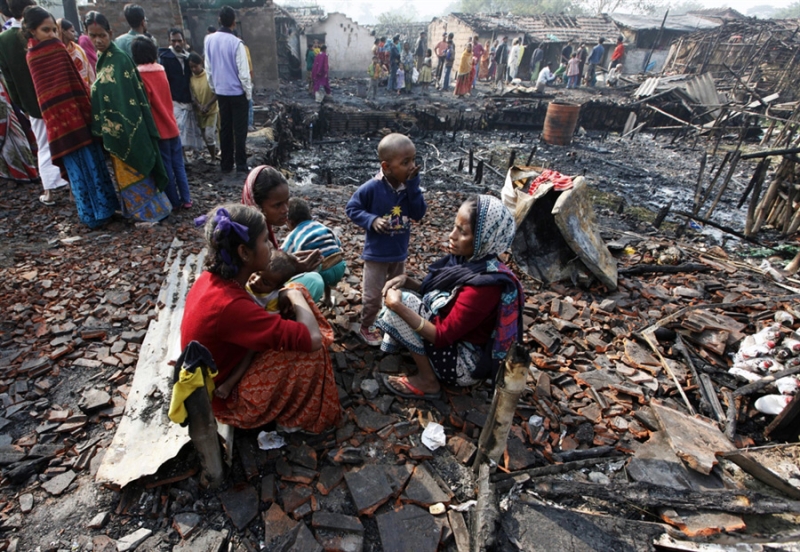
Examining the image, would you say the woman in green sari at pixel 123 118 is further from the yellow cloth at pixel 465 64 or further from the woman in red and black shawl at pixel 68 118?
the yellow cloth at pixel 465 64

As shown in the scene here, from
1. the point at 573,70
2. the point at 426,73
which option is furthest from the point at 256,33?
the point at 573,70

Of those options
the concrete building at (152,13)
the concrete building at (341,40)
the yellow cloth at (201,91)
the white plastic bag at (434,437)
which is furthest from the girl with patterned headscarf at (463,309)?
the concrete building at (341,40)

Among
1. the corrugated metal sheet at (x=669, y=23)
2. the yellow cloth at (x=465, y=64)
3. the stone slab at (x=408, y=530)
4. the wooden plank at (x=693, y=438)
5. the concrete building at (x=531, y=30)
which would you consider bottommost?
the stone slab at (x=408, y=530)

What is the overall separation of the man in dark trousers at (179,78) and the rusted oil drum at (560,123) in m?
12.5

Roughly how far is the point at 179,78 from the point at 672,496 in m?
8.58

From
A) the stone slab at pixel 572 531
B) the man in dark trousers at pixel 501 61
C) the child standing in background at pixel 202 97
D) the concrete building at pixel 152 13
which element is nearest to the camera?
the stone slab at pixel 572 531

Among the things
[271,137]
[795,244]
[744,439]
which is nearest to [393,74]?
[271,137]

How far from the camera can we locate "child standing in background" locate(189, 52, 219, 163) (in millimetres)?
7005

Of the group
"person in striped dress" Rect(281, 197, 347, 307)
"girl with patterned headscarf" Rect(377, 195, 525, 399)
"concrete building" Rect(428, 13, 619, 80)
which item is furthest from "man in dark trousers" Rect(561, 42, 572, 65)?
"girl with patterned headscarf" Rect(377, 195, 525, 399)

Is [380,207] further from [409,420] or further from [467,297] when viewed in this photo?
[409,420]

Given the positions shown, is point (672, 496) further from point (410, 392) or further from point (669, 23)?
point (669, 23)

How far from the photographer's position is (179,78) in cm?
690

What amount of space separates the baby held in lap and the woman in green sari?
329 centimetres

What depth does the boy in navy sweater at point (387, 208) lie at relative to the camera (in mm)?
3049
